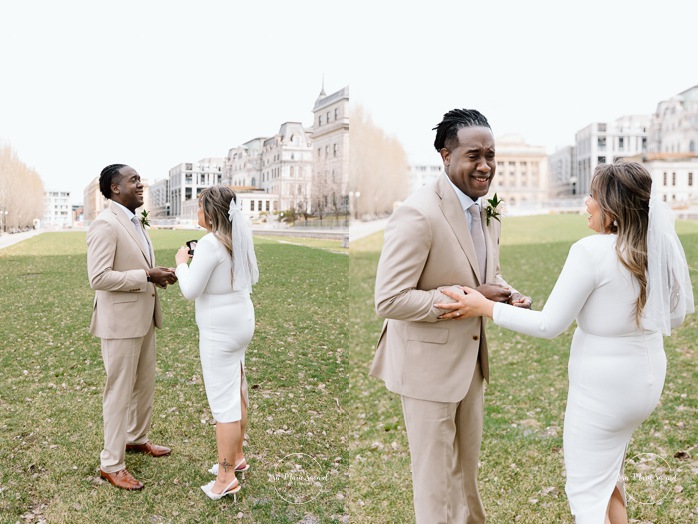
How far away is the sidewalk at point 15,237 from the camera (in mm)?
3951

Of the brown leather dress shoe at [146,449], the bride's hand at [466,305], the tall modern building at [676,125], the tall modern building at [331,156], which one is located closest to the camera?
the bride's hand at [466,305]

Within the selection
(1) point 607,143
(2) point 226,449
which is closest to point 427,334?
(2) point 226,449

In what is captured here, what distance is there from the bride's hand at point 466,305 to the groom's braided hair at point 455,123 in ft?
1.90

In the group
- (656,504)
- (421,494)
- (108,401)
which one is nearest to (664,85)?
(656,504)

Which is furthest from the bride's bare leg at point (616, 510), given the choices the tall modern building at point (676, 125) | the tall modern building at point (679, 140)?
the tall modern building at point (676, 125)

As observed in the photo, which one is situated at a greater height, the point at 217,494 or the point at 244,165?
the point at 244,165

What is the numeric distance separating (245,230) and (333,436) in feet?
6.51

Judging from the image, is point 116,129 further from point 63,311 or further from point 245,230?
point 245,230

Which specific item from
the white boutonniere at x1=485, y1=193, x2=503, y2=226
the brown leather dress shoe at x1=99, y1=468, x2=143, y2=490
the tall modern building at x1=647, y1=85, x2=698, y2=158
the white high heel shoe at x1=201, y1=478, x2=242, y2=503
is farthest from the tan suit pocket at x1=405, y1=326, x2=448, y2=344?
the tall modern building at x1=647, y1=85, x2=698, y2=158

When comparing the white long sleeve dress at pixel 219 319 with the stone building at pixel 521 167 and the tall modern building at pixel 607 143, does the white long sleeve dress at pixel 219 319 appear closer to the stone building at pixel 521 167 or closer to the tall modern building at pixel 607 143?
the tall modern building at pixel 607 143

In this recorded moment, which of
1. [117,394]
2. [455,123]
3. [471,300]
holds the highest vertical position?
[455,123]

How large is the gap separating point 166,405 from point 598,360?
9.41ft

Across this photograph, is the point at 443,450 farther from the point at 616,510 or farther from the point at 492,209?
the point at 492,209

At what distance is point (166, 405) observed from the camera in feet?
12.9
